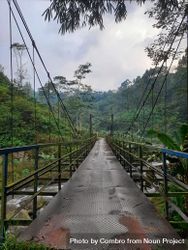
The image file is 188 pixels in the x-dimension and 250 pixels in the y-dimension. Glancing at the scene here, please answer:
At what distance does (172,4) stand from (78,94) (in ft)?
134

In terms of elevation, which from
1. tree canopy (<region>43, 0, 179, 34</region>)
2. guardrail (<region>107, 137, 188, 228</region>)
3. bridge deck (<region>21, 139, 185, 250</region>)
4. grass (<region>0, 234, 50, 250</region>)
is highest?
tree canopy (<region>43, 0, 179, 34</region>)

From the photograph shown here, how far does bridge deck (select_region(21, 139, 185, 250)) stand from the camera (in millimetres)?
2158

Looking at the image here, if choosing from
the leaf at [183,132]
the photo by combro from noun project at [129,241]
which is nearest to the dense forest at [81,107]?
the leaf at [183,132]

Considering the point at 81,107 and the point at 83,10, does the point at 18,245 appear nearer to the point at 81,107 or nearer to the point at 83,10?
the point at 83,10

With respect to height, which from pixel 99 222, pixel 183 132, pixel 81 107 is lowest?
pixel 99 222

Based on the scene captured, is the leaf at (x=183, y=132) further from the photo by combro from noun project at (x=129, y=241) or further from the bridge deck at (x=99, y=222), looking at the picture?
the photo by combro from noun project at (x=129, y=241)

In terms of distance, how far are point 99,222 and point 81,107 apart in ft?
130

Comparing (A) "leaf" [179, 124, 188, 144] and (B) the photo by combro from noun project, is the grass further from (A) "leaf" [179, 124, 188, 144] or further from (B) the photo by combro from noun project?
(A) "leaf" [179, 124, 188, 144]

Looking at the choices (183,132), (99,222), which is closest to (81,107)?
(183,132)

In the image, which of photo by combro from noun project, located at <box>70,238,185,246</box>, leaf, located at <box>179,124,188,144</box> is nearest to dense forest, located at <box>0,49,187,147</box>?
leaf, located at <box>179,124,188,144</box>

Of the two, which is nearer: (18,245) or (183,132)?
(18,245)

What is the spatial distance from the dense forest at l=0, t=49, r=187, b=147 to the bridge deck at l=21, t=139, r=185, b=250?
5.00 feet

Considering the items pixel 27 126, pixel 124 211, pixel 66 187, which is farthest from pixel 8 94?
pixel 124 211

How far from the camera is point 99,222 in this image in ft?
8.68
